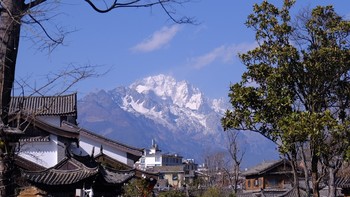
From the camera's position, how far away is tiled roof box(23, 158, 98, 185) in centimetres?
2322

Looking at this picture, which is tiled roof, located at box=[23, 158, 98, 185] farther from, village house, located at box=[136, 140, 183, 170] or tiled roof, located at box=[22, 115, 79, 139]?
village house, located at box=[136, 140, 183, 170]

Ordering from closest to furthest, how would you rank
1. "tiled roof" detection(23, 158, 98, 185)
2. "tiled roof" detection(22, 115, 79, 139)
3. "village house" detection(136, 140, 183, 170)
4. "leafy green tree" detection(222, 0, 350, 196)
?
1. "leafy green tree" detection(222, 0, 350, 196)
2. "tiled roof" detection(23, 158, 98, 185)
3. "tiled roof" detection(22, 115, 79, 139)
4. "village house" detection(136, 140, 183, 170)

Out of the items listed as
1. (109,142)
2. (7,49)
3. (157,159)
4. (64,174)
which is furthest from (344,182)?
(157,159)

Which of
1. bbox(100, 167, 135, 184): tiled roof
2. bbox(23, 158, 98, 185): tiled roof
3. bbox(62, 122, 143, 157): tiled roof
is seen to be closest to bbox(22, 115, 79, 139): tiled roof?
bbox(100, 167, 135, 184): tiled roof

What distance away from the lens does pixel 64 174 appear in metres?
24.0

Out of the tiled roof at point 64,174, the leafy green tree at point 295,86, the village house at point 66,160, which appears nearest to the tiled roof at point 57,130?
the village house at point 66,160

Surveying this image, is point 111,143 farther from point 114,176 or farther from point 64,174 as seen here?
point 64,174

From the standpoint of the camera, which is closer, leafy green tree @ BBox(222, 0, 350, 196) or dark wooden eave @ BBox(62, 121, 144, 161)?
leafy green tree @ BBox(222, 0, 350, 196)

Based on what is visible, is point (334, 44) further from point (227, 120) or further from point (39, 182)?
point (39, 182)

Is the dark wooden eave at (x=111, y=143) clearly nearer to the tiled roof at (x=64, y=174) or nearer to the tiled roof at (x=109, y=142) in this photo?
the tiled roof at (x=109, y=142)

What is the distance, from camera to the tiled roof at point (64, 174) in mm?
23219

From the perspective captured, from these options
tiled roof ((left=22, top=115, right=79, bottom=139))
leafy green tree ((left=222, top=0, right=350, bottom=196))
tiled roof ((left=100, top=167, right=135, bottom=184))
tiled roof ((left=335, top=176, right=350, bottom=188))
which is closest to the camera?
leafy green tree ((left=222, top=0, right=350, bottom=196))

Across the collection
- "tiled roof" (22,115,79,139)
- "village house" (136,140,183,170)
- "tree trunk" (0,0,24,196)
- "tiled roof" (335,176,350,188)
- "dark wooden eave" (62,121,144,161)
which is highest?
"village house" (136,140,183,170)

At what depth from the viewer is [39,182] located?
899 inches
